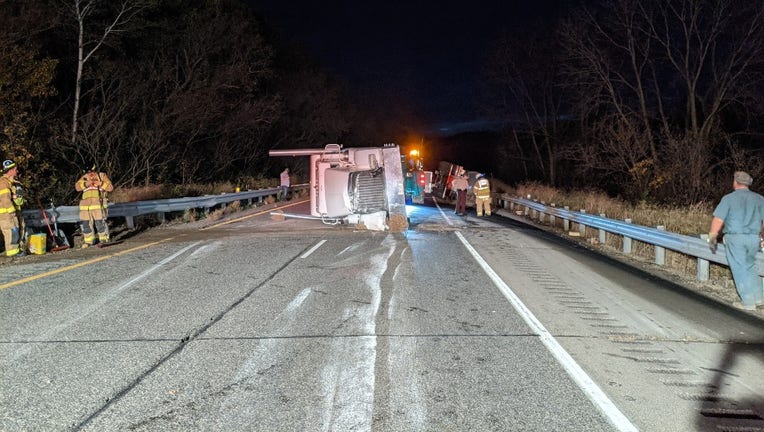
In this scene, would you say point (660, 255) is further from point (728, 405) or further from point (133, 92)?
point (133, 92)

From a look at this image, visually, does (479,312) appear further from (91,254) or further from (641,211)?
(641,211)

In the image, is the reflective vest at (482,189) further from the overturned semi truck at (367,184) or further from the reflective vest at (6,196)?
the reflective vest at (6,196)

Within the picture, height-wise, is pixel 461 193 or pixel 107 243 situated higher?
pixel 461 193

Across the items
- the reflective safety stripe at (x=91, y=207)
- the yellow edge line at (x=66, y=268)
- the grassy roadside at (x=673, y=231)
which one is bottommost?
the grassy roadside at (x=673, y=231)

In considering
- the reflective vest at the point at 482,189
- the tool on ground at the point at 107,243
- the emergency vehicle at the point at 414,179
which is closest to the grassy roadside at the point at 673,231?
the reflective vest at the point at 482,189

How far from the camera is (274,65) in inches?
1780

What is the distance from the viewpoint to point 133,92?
2562 centimetres

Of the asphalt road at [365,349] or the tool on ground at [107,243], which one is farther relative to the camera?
the tool on ground at [107,243]

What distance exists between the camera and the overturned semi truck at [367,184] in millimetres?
15031

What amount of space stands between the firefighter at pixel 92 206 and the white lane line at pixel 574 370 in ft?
29.1

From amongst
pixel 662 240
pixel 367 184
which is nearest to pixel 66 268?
pixel 367 184

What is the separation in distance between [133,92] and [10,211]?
17.0 meters

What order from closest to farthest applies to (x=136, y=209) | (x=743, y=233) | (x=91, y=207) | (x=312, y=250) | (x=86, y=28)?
1. (x=743, y=233)
2. (x=312, y=250)
3. (x=91, y=207)
4. (x=136, y=209)
5. (x=86, y=28)

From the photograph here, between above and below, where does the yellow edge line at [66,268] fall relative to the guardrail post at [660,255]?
above
